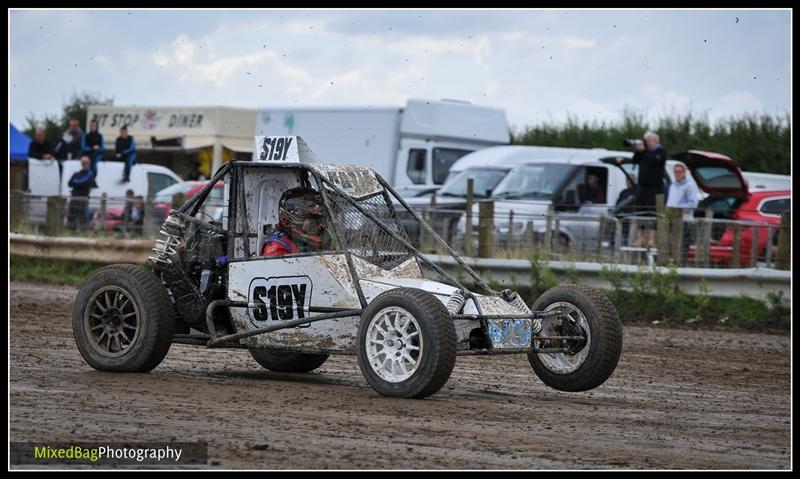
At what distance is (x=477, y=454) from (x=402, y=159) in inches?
764

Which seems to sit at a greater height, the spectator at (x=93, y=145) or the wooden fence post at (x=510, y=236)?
the spectator at (x=93, y=145)

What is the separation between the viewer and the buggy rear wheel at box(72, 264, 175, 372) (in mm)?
9375

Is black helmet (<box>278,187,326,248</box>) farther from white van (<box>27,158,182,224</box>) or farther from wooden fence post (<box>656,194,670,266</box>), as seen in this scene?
white van (<box>27,158,182,224</box>)

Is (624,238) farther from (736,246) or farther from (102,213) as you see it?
(102,213)

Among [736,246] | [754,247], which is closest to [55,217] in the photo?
[736,246]

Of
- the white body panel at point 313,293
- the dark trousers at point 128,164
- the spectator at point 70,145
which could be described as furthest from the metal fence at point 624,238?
the spectator at point 70,145

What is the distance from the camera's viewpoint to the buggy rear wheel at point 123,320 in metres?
9.38

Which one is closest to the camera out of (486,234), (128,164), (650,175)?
(486,234)

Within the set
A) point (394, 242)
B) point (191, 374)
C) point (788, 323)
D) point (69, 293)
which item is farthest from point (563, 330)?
point (69, 293)

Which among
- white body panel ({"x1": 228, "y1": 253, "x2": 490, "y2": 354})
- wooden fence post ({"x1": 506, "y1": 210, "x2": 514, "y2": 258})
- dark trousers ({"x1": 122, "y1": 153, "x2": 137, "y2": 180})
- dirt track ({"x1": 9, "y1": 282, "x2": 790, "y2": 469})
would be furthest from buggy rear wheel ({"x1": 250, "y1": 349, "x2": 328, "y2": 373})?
dark trousers ({"x1": 122, "y1": 153, "x2": 137, "y2": 180})

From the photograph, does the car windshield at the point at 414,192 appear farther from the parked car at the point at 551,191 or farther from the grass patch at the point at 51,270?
the grass patch at the point at 51,270

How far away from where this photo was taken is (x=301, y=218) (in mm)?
9664

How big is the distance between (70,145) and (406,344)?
1963 centimetres

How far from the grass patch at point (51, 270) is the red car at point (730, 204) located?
323 inches
